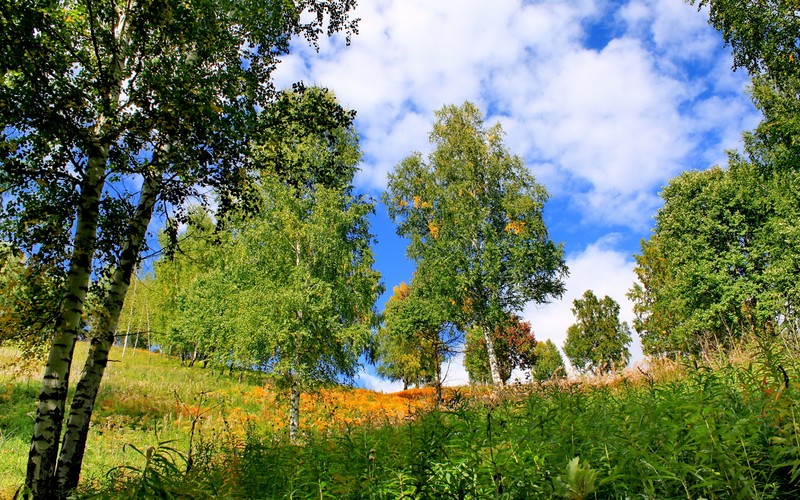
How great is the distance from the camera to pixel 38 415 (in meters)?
4.95

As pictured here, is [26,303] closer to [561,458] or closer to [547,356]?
[561,458]

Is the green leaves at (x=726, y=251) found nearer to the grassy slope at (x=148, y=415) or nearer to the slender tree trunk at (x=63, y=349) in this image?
the grassy slope at (x=148, y=415)

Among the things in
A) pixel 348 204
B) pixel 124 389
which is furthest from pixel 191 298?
pixel 348 204

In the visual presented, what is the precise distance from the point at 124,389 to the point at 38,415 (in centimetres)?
1324

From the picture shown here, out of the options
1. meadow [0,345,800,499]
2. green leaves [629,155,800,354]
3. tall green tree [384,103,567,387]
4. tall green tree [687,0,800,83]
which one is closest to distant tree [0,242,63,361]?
meadow [0,345,800,499]

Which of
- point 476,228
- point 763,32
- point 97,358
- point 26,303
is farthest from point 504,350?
point 26,303

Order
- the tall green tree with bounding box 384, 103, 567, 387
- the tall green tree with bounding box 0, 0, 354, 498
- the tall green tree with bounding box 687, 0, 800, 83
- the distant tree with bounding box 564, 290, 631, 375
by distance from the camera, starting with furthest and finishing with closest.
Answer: the distant tree with bounding box 564, 290, 631, 375 → the tall green tree with bounding box 384, 103, 567, 387 → the tall green tree with bounding box 687, 0, 800, 83 → the tall green tree with bounding box 0, 0, 354, 498

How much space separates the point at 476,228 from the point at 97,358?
50.4 feet

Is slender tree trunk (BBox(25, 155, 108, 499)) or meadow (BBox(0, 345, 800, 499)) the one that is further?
slender tree trunk (BBox(25, 155, 108, 499))

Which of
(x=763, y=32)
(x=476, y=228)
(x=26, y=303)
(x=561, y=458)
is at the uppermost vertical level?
(x=763, y=32)

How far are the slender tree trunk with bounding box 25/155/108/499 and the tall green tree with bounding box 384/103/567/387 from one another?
13.9 m

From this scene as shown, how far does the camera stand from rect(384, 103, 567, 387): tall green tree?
59.2 ft

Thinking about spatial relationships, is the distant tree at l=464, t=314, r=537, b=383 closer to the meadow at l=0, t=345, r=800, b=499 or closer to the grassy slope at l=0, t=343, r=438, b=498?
the grassy slope at l=0, t=343, r=438, b=498

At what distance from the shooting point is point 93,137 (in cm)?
536
